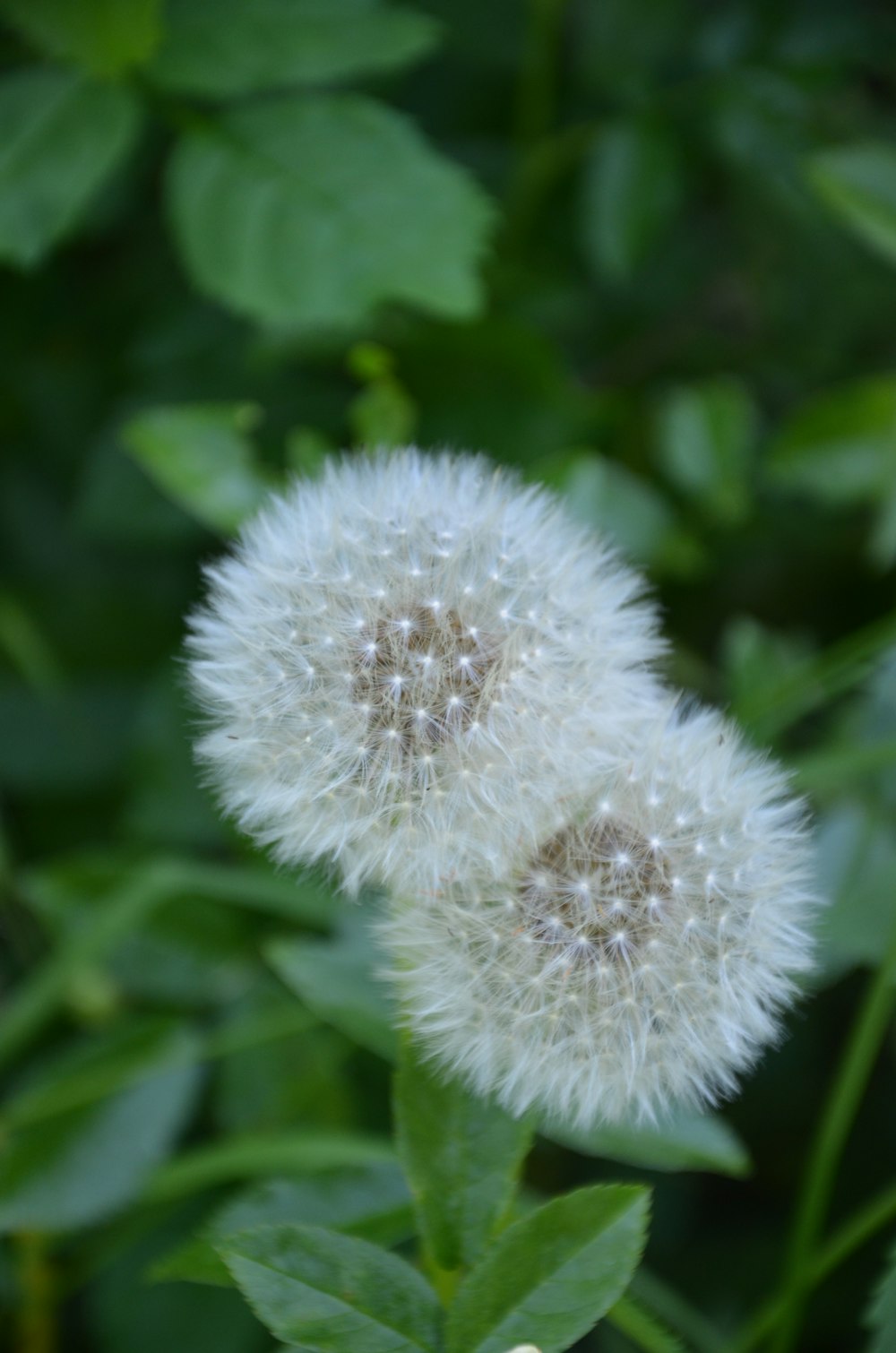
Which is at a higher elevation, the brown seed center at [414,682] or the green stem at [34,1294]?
the brown seed center at [414,682]

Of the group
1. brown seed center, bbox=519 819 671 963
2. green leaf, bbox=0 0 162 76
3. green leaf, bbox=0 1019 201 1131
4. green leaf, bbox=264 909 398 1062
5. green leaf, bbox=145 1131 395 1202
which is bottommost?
green leaf, bbox=0 1019 201 1131

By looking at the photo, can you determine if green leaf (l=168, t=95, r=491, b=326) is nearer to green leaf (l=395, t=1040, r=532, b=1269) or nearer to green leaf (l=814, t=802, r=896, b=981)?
green leaf (l=814, t=802, r=896, b=981)

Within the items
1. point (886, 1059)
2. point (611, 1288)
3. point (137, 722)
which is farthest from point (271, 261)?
point (886, 1059)

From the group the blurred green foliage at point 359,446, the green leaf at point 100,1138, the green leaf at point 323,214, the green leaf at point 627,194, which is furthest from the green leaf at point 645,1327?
the green leaf at point 627,194

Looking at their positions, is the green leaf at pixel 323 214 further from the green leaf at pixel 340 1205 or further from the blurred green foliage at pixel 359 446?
the green leaf at pixel 340 1205

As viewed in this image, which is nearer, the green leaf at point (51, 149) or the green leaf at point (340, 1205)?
the green leaf at point (340, 1205)

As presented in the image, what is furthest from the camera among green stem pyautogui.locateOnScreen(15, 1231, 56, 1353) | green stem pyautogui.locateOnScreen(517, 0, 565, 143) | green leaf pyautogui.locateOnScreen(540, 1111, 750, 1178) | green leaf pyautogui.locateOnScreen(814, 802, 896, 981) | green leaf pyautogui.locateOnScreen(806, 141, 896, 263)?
green stem pyautogui.locateOnScreen(517, 0, 565, 143)

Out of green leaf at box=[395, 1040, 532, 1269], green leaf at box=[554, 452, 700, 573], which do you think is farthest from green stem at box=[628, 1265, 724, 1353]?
green leaf at box=[554, 452, 700, 573]
